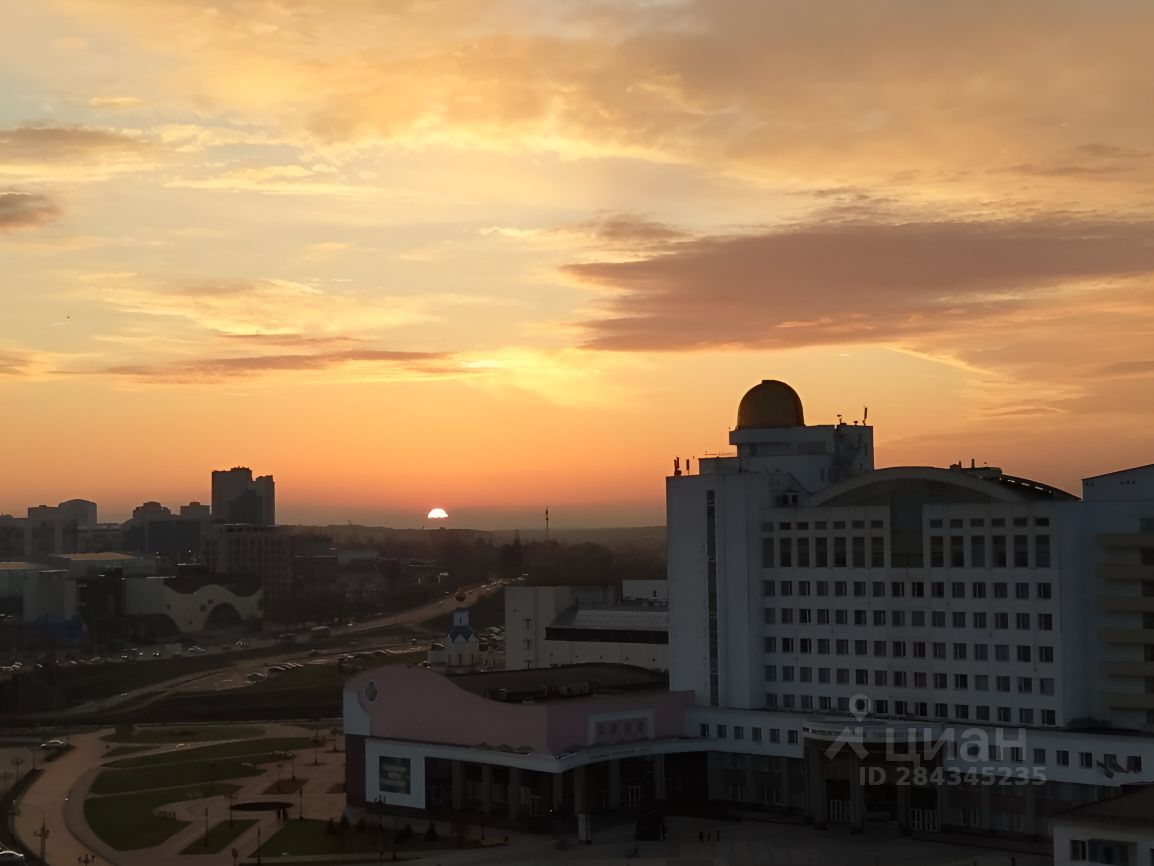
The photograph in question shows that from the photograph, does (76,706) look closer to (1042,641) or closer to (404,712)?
(404,712)

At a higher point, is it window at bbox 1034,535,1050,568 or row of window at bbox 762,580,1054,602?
window at bbox 1034,535,1050,568

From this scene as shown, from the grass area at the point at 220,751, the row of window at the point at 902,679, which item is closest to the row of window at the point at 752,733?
the row of window at the point at 902,679

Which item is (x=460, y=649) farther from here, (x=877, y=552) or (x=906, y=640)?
(x=906, y=640)

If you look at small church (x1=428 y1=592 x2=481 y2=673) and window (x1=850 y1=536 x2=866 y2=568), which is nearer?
window (x1=850 y1=536 x2=866 y2=568)

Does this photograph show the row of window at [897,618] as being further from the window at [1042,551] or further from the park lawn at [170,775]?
the park lawn at [170,775]

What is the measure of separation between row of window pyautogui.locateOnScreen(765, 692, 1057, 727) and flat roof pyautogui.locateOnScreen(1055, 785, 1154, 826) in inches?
520

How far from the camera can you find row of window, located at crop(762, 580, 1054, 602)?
3209 inches

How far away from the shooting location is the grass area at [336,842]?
3214 inches

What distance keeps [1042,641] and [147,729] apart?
88228 millimetres

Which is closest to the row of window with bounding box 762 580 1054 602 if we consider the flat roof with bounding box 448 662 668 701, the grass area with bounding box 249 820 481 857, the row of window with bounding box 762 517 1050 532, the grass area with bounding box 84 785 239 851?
the row of window with bounding box 762 517 1050 532

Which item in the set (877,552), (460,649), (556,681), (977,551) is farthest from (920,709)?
(460,649)

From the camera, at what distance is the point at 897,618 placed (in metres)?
86.2

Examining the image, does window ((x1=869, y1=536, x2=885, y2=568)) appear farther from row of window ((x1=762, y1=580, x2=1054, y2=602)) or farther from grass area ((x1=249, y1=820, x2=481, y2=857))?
grass area ((x1=249, y1=820, x2=481, y2=857))

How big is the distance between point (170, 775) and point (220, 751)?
1162 centimetres
